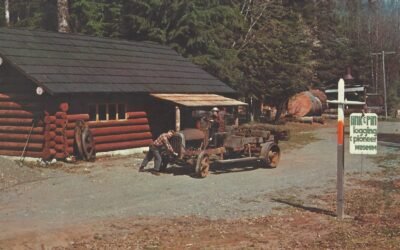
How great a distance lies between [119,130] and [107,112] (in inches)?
31.2

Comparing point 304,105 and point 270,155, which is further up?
point 304,105

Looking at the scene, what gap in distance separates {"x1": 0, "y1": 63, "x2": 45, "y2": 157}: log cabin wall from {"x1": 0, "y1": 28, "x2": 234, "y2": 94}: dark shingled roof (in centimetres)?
83

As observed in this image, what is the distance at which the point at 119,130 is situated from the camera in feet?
67.2

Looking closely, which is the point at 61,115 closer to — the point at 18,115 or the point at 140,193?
the point at 18,115

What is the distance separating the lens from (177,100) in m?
20.9

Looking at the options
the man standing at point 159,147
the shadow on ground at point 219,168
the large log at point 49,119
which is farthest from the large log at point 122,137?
the man standing at point 159,147

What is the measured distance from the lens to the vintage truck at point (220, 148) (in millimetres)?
15430

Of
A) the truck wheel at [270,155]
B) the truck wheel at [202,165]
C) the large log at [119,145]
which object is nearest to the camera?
the truck wheel at [202,165]

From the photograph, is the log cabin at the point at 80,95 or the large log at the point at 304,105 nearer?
the log cabin at the point at 80,95

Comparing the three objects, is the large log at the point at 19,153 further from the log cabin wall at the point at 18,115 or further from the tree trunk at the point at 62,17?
the tree trunk at the point at 62,17

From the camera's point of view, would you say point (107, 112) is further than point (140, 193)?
Yes

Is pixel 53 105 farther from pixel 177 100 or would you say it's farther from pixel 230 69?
pixel 230 69

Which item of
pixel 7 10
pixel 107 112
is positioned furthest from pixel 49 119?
pixel 7 10

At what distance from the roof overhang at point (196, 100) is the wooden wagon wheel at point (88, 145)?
3444 millimetres
